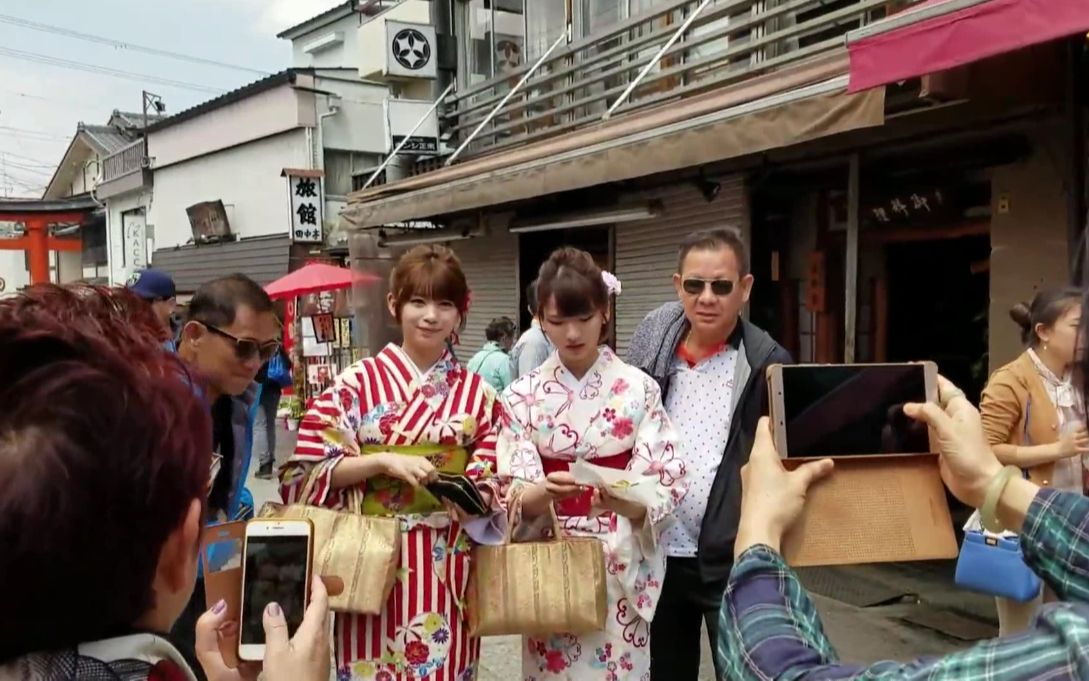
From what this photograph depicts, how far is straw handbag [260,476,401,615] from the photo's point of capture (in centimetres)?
227

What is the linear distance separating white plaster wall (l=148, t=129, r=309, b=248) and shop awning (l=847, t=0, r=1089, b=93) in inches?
502

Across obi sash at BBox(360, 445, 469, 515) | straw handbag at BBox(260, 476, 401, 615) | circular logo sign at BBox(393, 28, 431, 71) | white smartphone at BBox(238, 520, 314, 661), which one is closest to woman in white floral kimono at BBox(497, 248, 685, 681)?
obi sash at BBox(360, 445, 469, 515)

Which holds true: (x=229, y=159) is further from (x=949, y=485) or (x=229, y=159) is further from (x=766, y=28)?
(x=949, y=485)

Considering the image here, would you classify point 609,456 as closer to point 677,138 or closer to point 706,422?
point 706,422

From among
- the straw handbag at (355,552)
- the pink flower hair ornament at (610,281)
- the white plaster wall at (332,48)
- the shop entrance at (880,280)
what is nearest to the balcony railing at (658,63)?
the shop entrance at (880,280)

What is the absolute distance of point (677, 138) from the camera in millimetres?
5297

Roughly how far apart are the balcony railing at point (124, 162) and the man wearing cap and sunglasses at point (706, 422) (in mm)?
20108

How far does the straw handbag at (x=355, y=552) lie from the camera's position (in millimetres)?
2266

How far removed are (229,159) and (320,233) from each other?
3706 mm

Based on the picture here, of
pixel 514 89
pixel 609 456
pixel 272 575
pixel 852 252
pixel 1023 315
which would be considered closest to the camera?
pixel 272 575

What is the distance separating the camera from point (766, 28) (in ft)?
22.0

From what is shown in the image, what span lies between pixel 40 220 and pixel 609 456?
2477 cm

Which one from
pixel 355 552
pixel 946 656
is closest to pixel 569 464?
pixel 355 552

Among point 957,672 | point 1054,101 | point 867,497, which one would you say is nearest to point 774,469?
point 867,497
